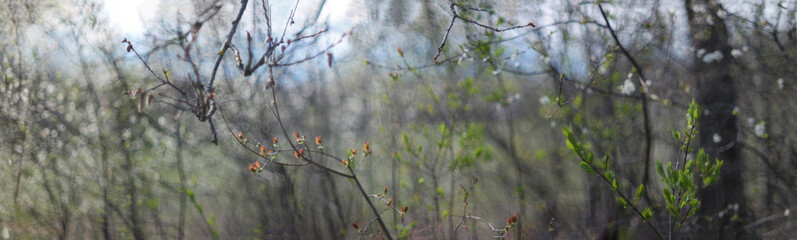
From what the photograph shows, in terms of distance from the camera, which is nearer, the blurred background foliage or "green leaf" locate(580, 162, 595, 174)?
"green leaf" locate(580, 162, 595, 174)

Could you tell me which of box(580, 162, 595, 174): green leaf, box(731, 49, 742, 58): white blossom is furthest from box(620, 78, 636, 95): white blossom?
box(580, 162, 595, 174): green leaf

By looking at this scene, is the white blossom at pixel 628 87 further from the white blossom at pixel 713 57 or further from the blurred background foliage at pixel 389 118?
the white blossom at pixel 713 57

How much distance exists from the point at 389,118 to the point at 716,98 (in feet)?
7.85

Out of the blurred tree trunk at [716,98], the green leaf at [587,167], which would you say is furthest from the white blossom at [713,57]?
the green leaf at [587,167]

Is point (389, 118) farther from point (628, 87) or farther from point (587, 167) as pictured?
point (587, 167)

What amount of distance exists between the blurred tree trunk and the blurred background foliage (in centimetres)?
1

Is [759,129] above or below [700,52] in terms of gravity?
below

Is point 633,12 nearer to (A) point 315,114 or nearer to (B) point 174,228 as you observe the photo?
(A) point 315,114

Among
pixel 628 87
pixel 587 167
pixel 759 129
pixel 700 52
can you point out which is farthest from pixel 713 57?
pixel 587 167

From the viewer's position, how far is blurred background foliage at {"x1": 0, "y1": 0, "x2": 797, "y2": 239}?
3590 millimetres

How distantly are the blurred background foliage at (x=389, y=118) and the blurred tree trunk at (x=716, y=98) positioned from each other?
0.01 meters

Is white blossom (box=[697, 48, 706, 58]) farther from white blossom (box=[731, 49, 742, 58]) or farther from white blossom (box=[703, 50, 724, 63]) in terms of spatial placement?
white blossom (box=[731, 49, 742, 58])

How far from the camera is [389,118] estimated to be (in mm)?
4324

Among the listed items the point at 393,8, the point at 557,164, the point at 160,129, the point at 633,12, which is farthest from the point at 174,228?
the point at 633,12
